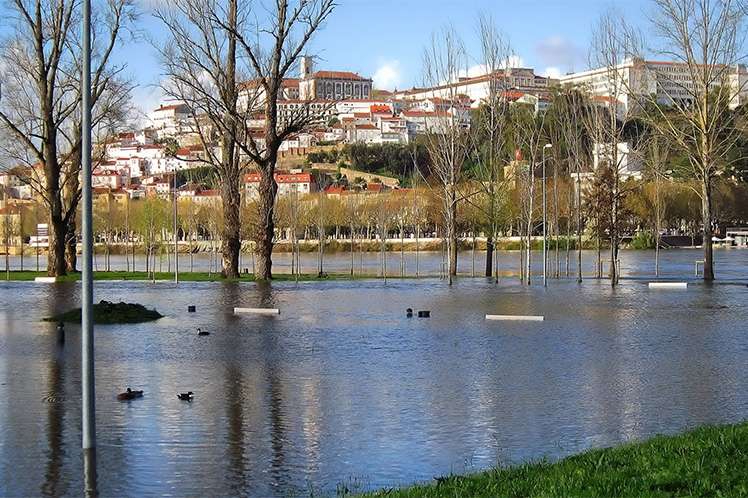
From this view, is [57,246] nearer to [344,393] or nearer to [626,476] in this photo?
[344,393]

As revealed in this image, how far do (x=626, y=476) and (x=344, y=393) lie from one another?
24.8ft

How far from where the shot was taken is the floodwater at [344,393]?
11.2 meters

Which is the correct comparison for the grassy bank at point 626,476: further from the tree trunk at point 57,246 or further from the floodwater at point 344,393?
the tree trunk at point 57,246

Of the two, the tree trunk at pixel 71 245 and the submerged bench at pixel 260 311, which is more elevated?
the tree trunk at pixel 71 245

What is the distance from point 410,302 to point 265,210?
12.2m

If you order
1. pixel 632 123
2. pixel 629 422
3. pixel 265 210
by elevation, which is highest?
pixel 632 123

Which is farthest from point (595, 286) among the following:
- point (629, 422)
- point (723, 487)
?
point (723, 487)

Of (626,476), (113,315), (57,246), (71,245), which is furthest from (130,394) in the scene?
(71,245)

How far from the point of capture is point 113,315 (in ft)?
89.8

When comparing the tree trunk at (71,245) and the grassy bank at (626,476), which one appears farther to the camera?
the tree trunk at (71,245)

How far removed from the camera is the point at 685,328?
1004 inches

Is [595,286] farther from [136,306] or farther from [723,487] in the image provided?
[723,487]

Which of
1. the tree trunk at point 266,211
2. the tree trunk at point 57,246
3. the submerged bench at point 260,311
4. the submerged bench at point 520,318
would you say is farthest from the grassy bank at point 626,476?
the tree trunk at point 57,246

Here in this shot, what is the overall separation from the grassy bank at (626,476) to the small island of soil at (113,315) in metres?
19.1
